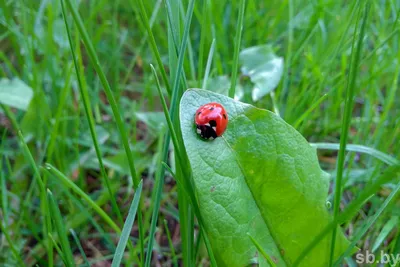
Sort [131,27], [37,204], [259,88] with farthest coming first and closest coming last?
[131,27] → [259,88] → [37,204]

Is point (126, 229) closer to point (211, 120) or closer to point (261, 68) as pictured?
point (211, 120)

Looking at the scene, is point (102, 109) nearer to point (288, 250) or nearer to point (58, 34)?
point (58, 34)

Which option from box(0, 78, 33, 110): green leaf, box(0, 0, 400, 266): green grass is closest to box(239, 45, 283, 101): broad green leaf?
box(0, 0, 400, 266): green grass

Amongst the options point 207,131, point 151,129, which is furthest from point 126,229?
point 151,129

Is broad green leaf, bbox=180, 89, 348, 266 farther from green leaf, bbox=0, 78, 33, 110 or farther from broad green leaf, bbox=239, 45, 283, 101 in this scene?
green leaf, bbox=0, 78, 33, 110

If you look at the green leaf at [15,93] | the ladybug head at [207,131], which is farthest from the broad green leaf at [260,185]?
the green leaf at [15,93]

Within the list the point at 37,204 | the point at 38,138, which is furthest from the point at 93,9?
the point at 37,204
